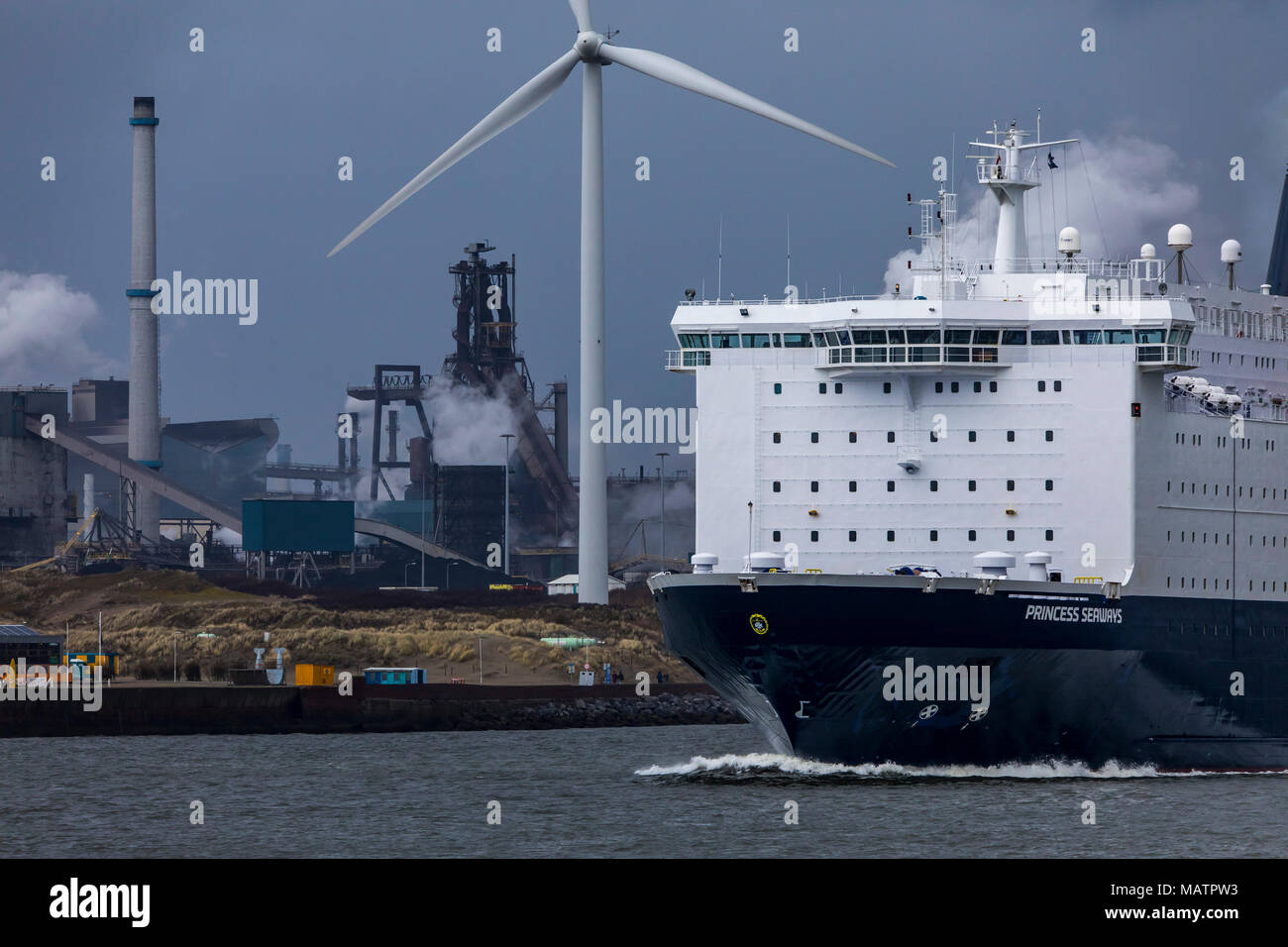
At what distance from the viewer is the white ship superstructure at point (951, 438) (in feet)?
152

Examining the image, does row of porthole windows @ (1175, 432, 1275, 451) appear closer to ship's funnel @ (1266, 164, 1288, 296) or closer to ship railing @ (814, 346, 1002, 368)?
ship railing @ (814, 346, 1002, 368)

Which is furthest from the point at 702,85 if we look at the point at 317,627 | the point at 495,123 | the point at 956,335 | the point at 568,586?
the point at 568,586

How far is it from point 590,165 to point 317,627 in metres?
36.5

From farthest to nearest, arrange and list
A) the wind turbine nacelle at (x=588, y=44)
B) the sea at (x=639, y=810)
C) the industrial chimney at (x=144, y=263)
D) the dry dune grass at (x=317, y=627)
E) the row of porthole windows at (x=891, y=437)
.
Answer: the industrial chimney at (x=144, y=263)
the dry dune grass at (x=317, y=627)
the wind turbine nacelle at (x=588, y=44)
the row of porthole windows at (x=891, y=437)
the sea at (x=639, y=810)

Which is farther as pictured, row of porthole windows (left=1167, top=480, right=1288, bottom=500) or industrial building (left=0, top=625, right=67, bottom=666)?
industrial building (left=0, top=625, right=67, bottom=666)

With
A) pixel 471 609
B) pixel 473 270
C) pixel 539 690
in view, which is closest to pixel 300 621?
pixel 471 609

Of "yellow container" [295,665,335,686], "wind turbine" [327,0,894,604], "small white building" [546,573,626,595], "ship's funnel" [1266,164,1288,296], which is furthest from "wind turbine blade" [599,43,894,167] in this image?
"small white building" [546,573,626,595]

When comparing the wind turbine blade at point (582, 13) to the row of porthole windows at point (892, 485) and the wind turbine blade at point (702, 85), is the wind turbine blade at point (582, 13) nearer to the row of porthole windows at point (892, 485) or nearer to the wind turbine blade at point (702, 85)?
the wind turbine blade at point (702, 85)

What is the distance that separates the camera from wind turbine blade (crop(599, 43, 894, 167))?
68.9 metres

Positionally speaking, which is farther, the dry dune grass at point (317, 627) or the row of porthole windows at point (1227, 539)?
the dry dune grass at point (317, 627)

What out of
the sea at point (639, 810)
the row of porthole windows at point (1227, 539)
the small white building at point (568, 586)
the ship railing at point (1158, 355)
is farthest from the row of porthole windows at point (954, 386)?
the small white building at point (568, 586)

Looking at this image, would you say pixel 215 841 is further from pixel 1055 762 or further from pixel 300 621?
pixel 300 621

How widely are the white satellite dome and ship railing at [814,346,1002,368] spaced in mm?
14167

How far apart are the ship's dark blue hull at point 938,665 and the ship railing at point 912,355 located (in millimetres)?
5950
